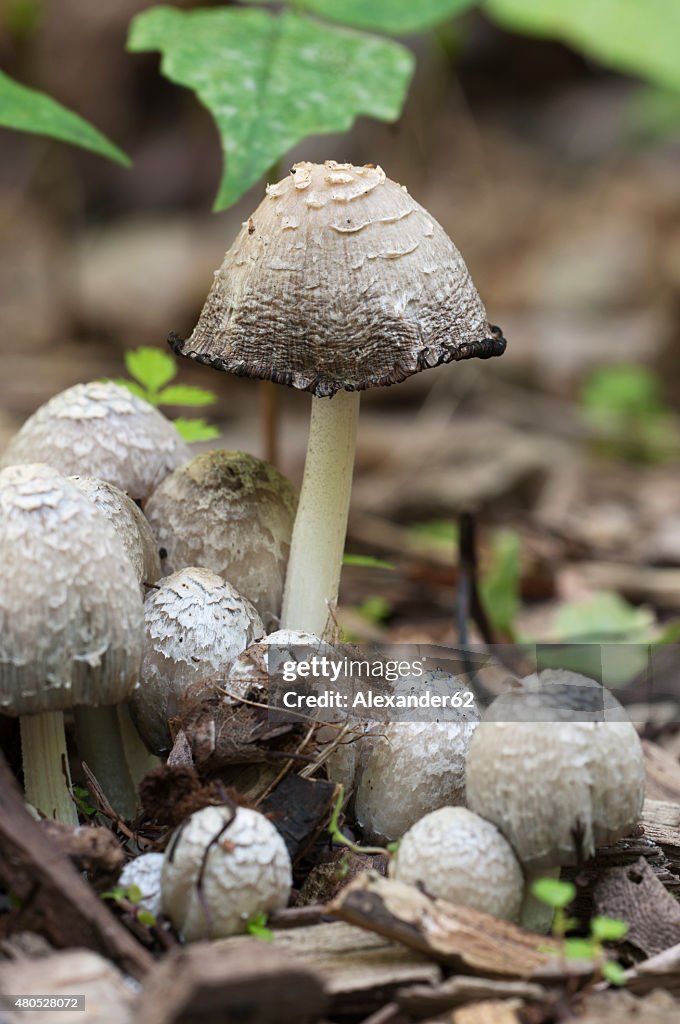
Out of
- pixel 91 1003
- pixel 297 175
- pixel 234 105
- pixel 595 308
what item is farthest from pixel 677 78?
pixel 595 308

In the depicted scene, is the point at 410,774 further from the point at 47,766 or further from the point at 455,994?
the point at 47,766

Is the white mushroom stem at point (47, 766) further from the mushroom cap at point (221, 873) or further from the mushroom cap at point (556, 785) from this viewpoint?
the mushroom cap at point (556, 785)

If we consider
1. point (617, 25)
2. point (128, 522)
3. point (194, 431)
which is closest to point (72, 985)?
point (128, 522)

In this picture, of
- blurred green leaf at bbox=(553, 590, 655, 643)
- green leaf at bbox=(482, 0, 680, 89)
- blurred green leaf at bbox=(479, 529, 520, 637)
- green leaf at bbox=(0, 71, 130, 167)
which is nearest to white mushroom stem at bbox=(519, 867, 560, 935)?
green leaf at bbox=(0, 71, 130, 167)

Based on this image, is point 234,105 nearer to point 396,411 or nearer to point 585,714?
point 585,714

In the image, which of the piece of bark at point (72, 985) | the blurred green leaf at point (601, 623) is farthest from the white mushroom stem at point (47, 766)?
the blurred green leaf at point (601, 623)
